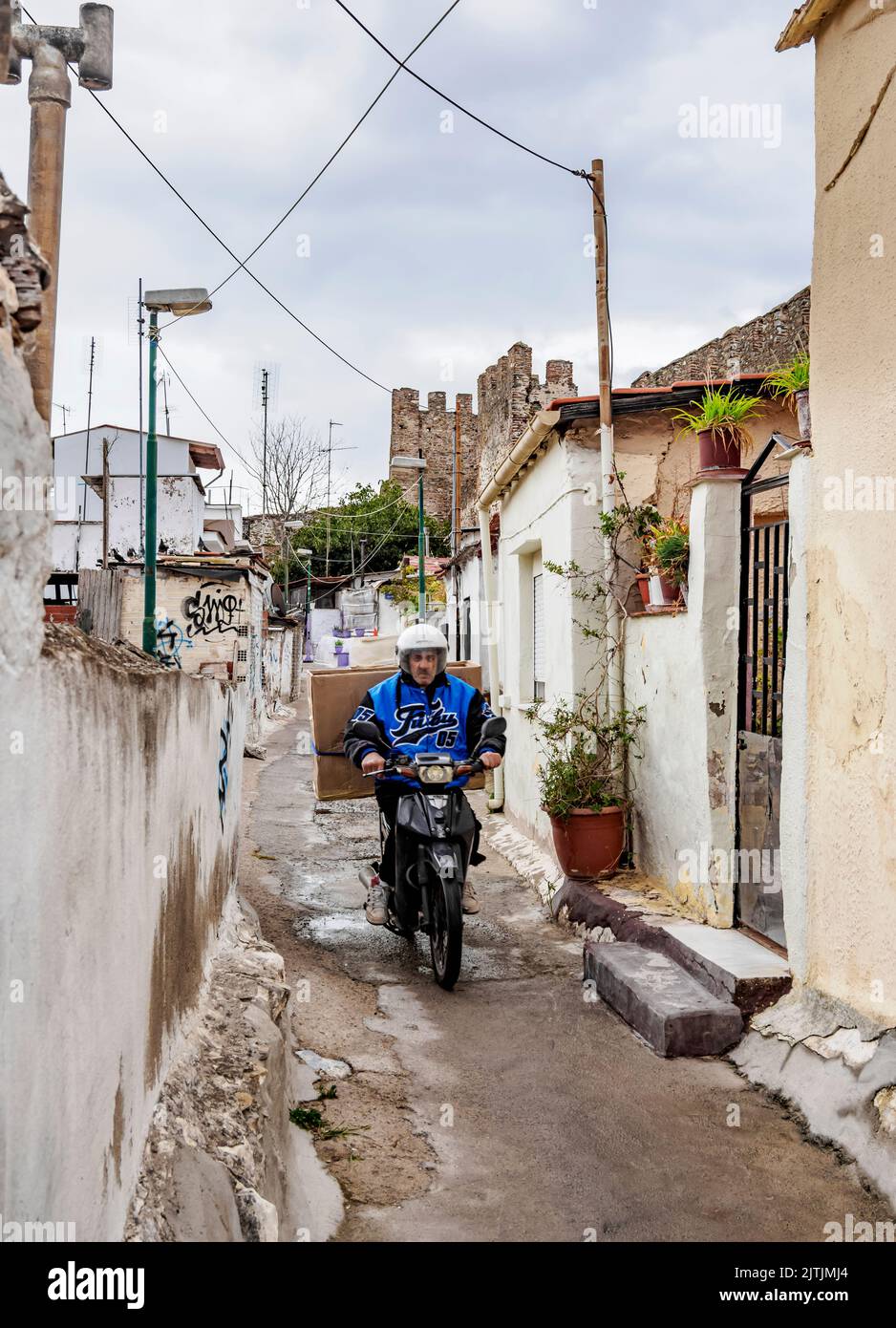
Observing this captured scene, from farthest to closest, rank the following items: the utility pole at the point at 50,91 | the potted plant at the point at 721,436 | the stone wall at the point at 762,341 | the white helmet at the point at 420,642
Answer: the stone wall at the point at 762,341
the white helmet at the point at 420,642
the utility pole at the point at 50,91
the potted plant at the point at 721,436

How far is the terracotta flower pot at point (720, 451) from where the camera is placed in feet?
19.3

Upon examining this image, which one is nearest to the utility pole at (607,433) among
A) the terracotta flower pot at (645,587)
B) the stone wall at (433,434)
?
the terracotta flower pot at (645,587)

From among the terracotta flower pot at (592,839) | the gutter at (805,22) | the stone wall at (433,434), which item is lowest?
the terracotta flower pot at (592,839)

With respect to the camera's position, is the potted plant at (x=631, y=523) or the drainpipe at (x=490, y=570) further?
the drainpipe at (x=490, y=570)

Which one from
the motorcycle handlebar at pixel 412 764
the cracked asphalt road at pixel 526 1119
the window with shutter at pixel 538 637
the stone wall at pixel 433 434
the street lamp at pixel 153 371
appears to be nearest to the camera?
the cracked asphalt road at pixel 526 1119

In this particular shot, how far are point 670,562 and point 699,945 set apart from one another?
226 centimetres

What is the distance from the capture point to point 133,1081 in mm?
2430

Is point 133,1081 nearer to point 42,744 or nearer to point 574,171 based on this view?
point 42,744

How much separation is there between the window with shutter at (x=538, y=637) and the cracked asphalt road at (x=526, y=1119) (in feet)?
12.5

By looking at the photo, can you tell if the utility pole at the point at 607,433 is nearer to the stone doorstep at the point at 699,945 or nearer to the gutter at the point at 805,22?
the stone doorstep at the point at 699,945

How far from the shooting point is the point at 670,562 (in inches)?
256

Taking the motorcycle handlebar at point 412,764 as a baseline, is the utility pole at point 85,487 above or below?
above

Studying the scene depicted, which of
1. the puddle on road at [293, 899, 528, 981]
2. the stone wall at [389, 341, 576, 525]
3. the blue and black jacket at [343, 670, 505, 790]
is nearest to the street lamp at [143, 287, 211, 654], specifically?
the puddle on road at [293, 899, 528, 981]

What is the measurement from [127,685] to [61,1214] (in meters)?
1.03
